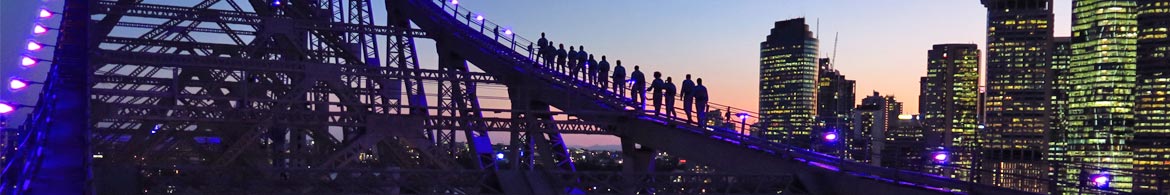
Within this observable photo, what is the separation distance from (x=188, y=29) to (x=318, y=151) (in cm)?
558

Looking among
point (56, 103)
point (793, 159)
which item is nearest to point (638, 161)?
point (793, 159)

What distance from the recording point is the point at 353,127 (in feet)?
112

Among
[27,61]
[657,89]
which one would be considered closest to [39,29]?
[27,61]

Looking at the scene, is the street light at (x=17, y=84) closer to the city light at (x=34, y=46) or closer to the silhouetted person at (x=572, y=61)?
the city light at (x=34, y=46)

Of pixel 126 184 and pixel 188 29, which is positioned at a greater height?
pixel 188 29

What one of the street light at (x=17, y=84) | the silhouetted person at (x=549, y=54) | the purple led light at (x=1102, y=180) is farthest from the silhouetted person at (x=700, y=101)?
the street light at (x=17, y=84)

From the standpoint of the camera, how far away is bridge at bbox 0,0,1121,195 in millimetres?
23359

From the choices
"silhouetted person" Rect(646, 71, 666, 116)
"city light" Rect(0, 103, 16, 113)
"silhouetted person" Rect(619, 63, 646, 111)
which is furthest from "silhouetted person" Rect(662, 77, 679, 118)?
"city light" Rect(0, 103, 16, 113)

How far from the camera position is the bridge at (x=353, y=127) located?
920 inches

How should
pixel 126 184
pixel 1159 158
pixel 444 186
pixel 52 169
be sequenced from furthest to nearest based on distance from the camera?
1. pixel 1159 158
2. pixel 444 186
3. pixel 126 184
4. pixel 52 169

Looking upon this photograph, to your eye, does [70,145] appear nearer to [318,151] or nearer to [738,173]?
[738,173]

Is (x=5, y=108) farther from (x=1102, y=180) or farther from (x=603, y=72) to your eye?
(x=603, y=72)

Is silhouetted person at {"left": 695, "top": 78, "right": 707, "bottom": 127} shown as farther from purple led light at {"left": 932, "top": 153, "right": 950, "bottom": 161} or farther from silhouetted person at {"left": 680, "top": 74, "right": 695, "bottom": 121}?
purple led light at {"left": 932, "top": 153, "right": 950, "bottom": 161}

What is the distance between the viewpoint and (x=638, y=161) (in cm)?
3450
